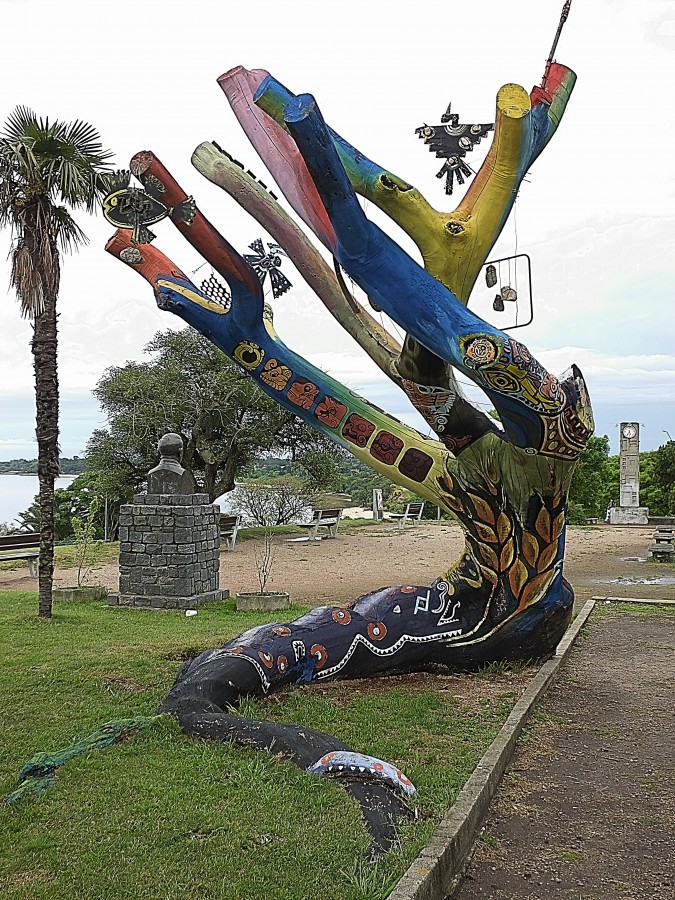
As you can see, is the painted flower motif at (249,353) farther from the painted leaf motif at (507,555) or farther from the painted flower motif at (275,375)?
the painted leaf motif at (507,555)

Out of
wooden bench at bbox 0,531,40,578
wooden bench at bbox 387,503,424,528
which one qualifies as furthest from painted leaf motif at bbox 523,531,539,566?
wooden bench at bbox 387,503,424,528

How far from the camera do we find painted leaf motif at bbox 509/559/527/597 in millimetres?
Result: 7273

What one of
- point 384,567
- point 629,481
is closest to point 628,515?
point 629,481

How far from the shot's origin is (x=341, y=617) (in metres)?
6.96

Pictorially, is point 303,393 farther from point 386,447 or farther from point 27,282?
point 27,282

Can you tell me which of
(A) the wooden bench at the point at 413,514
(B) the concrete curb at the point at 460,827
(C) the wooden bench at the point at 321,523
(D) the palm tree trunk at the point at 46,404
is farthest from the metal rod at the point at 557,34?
(A) the wooden bench at the point at 413,514

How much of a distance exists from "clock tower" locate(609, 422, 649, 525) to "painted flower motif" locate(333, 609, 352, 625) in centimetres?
2145

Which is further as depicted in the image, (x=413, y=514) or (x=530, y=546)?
(x=413, y=514)

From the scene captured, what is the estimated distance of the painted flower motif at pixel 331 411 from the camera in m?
7.86

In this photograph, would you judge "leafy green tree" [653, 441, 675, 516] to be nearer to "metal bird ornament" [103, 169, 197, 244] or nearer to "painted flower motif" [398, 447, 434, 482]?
"painted flower motif" [398, 447, 434, 482]

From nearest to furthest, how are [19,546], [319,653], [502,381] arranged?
[502,381] → [319,653] → [19,546]

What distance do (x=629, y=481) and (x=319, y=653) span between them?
2292 cm

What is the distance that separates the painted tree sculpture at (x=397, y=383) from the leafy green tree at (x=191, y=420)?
1371 centimetres

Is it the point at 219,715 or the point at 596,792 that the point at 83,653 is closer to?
the point at 219,715
